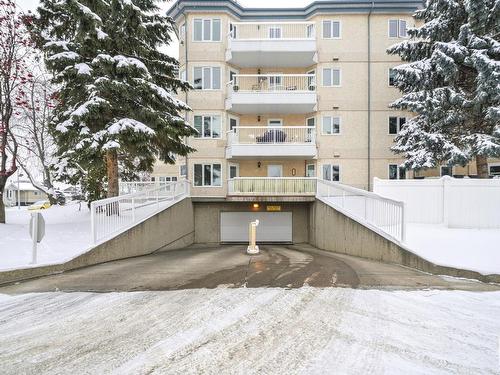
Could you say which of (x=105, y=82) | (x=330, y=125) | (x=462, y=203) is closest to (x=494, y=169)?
(x=330, y=125)

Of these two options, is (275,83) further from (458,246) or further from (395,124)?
(458,246)

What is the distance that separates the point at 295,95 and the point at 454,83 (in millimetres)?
8511

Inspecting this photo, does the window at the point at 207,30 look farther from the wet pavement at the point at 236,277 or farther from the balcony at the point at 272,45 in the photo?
the wet pavement at the point at 236,277

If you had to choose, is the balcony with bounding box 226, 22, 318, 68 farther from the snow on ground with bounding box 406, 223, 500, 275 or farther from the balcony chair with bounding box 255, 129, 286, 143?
the snow on ground with bounding box 406, 223, 500, 275

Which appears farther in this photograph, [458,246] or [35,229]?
[458,246]

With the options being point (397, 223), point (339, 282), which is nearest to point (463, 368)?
point (339, 282)

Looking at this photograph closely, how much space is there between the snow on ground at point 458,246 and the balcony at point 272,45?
13.9 metres

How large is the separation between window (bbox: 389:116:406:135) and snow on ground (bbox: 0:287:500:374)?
675 inches

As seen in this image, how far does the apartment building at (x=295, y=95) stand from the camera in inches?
781

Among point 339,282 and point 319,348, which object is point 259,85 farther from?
point 319,348

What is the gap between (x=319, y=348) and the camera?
3646 mm

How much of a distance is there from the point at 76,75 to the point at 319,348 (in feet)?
40.7

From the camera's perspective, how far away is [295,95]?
1938 centimetres

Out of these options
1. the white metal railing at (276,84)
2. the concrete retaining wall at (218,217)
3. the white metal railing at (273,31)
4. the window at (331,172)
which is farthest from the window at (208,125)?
the window at (331,172)
